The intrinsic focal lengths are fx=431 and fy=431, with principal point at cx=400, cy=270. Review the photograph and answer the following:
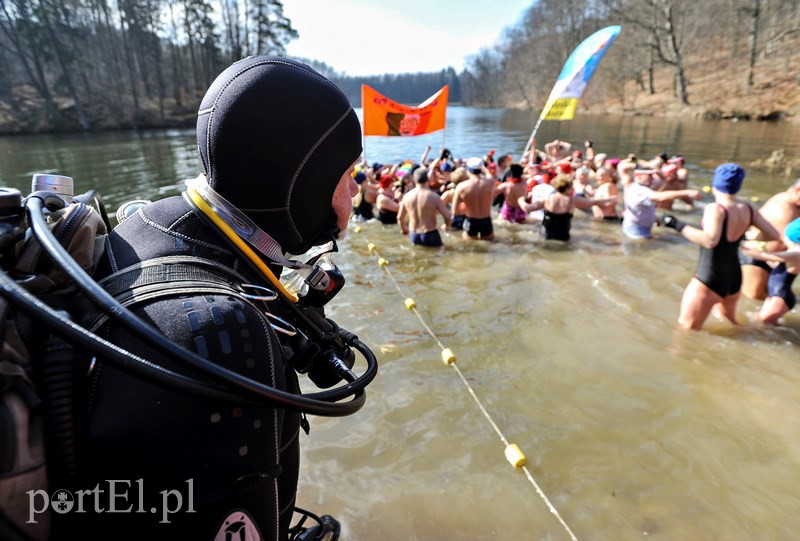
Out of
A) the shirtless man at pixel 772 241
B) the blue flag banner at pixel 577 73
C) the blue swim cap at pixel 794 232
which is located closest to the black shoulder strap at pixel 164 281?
the blue swim cap at pixel 794 232

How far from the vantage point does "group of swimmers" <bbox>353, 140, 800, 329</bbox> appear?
485 cm

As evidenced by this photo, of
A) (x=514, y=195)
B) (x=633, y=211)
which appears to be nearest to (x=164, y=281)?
(x=633, y=211)

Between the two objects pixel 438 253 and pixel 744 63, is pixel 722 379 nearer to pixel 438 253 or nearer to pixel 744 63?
pixel 438 253

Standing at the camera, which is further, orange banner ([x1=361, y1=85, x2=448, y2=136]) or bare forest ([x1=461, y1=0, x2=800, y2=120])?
bare forest ([x1=461, y1=0, x2=800, y2=120])

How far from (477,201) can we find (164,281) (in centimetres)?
843

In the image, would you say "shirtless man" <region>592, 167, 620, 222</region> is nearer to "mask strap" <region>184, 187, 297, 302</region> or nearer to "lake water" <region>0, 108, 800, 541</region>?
"lake water" <region>0, 108, 800, 541</region>

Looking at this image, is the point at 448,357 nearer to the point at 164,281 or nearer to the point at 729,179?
the point at 729,179

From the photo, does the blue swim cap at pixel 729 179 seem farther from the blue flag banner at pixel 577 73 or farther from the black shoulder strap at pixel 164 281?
the blue flag banner at pixel 577 73

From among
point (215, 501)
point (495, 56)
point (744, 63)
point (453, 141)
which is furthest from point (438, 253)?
point (495, 56)

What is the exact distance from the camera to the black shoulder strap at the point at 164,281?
0.99 meters

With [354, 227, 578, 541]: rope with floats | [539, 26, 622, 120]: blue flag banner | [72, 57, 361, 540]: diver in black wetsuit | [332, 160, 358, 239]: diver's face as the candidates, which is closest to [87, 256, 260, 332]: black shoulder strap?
[72, 57, 361, 540]: diver in black wetsuit

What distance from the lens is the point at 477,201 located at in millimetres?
9039

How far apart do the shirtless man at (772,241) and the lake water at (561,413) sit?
1.20 ft

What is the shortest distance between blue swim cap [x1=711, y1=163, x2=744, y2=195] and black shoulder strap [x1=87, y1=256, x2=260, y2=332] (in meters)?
5.34
